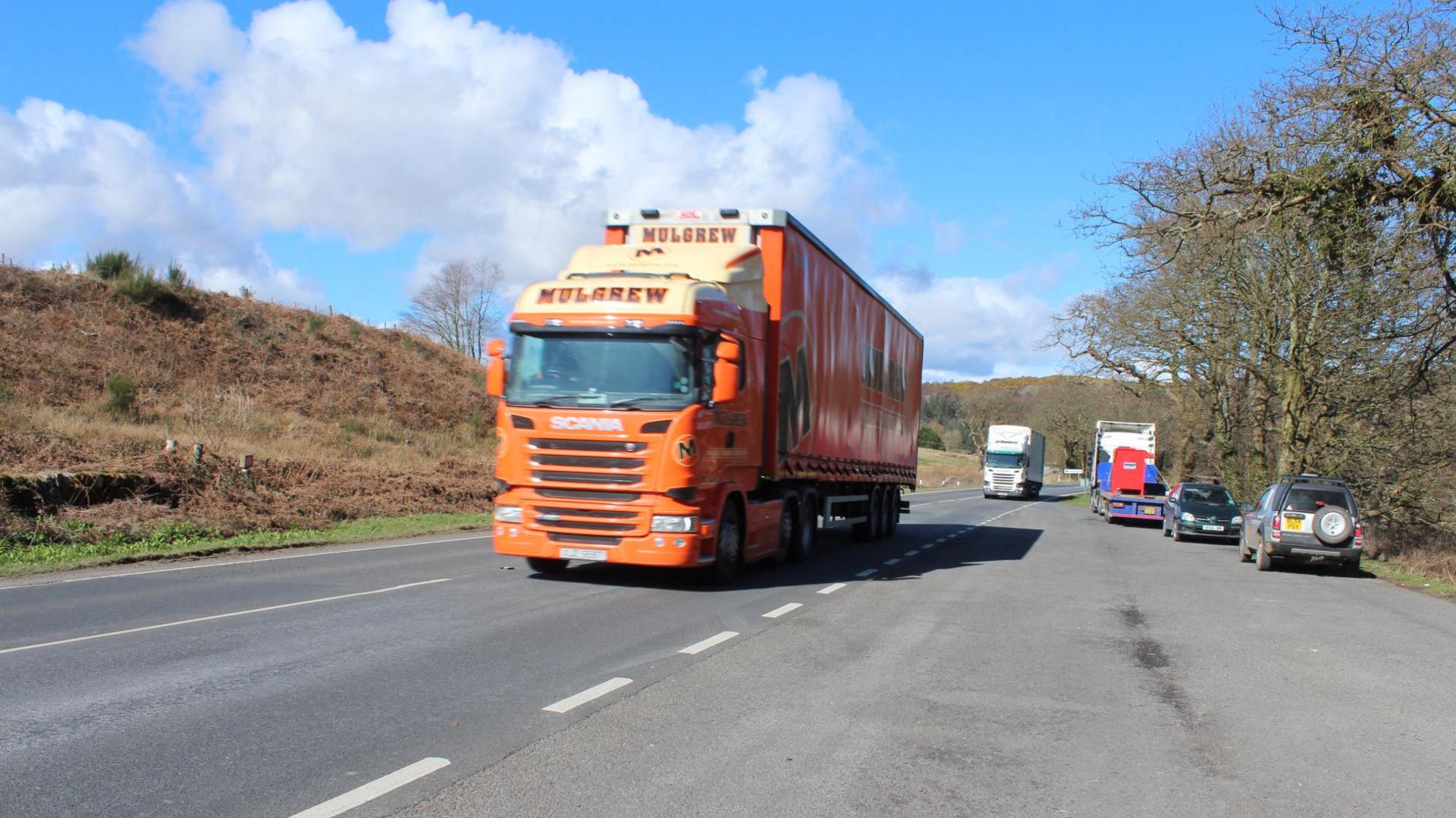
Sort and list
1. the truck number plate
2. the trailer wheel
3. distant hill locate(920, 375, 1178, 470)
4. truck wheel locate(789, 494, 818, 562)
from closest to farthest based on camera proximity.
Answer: the truck number plate, truck wheel locate(789, 494, 818, 562), the trailer wheel, distant hill locate(920, 375, 1178, 470)

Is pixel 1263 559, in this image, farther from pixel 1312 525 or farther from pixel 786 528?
pixel 786 528

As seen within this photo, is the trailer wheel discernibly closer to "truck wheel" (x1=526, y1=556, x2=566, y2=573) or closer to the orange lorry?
the orange lorry

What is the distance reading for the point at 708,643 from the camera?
8734mm

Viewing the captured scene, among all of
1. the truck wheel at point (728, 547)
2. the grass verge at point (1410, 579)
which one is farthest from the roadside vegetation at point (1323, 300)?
the truck wheel at point (728, 547)

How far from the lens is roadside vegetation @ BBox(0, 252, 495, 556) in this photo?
16.5m

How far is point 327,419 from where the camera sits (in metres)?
32.8

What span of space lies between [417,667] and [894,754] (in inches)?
137

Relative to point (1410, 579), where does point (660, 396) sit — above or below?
above

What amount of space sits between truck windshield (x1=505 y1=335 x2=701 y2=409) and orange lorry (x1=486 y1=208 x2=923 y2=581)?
16mm

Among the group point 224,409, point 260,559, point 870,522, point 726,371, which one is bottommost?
point 260,559

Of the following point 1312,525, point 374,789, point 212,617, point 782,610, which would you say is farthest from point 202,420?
point 374,789

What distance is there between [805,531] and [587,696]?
8960mm

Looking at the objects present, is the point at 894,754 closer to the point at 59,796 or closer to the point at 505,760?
the point at 505,760

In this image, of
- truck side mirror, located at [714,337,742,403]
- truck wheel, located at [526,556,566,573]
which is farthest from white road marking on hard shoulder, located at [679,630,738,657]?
truck wheel, located at [526,556,566,573]
